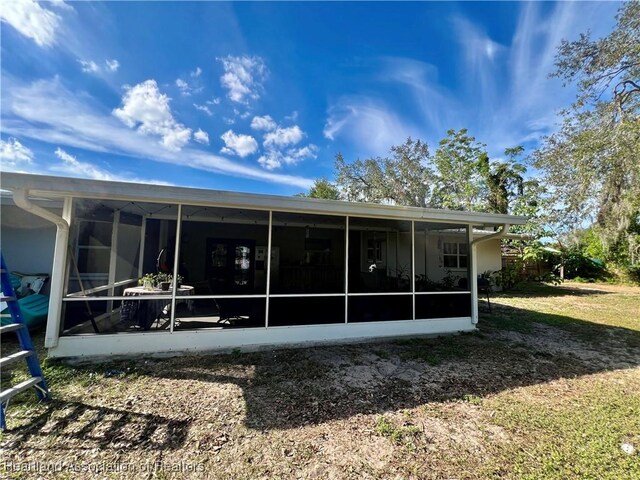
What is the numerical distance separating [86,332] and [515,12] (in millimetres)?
11778

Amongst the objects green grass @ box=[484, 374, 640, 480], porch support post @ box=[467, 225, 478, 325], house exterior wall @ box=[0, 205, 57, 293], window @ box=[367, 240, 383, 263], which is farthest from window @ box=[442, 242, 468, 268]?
house exterior wall @ box=[0, 205, 57, 293]

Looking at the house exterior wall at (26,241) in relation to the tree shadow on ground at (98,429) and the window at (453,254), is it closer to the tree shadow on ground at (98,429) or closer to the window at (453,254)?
the tree shadow on ground at (98,429)

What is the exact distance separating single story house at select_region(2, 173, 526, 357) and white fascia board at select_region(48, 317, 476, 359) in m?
0.02

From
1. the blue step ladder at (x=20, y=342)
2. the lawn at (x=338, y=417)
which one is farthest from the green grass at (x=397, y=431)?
the blue step ladder at (x=20, y=342)

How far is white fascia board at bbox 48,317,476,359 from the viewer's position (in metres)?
4.03

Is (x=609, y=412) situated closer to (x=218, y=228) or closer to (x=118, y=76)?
(x=218, y=228)

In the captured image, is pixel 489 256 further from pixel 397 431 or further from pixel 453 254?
pixel 397 431

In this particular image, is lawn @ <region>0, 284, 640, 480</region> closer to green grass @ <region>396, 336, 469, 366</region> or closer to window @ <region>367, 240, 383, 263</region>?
green grass @ <region>396, 336, 469, 366</region>

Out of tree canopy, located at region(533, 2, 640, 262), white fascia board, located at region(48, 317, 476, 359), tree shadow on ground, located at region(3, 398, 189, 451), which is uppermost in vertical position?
tree canopy, located at region(533, 2, 640, 262)

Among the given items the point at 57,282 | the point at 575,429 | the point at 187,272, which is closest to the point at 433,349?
the point at 575,429

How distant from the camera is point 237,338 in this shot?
460 cm

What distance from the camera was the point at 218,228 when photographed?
8242mm

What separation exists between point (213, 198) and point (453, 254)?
9.43 meters

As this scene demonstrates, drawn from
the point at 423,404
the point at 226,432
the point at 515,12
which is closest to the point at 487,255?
the point at 515,12
